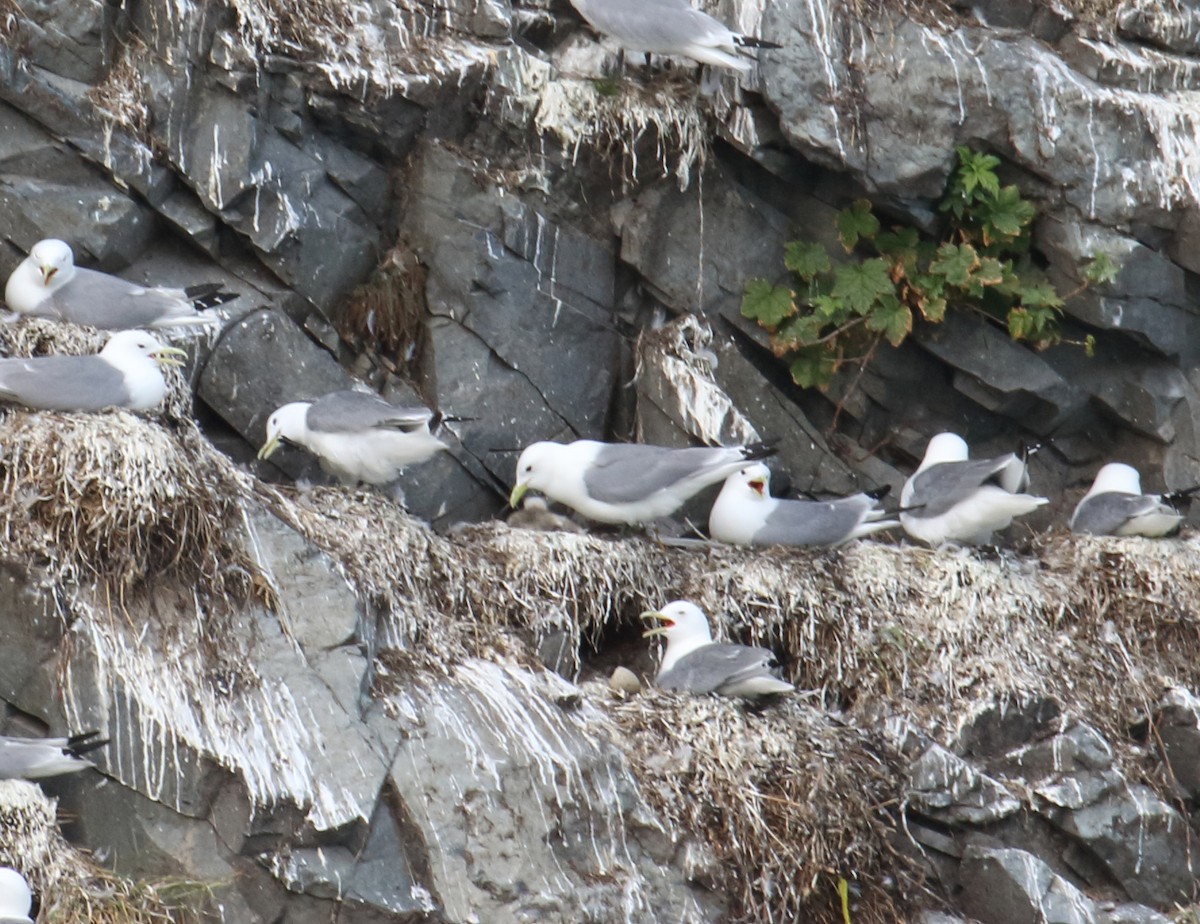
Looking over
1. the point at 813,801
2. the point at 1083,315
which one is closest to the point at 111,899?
the point at 813,801

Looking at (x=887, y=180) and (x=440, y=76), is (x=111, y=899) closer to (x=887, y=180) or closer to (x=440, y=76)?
(x=440, y=76)

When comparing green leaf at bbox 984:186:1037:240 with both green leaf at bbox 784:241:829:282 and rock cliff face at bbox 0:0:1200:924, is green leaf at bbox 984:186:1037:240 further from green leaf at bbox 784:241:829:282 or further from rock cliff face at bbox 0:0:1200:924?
green leaf at bbox 784:241:829:282

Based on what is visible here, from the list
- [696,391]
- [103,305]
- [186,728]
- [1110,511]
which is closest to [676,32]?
[696,391]

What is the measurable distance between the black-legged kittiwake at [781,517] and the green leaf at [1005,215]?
6.48 ft

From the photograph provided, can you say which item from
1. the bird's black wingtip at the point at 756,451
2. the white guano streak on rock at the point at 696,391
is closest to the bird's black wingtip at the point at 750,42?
the white guano streak on rock at the point at 696,391

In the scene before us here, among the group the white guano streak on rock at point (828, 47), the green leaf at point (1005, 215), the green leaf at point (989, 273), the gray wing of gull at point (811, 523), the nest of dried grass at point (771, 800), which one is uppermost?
the white guano streak on rock at point (828, 47)

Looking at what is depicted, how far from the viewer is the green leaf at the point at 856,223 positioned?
10812 millimetres

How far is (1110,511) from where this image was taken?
1045 cm

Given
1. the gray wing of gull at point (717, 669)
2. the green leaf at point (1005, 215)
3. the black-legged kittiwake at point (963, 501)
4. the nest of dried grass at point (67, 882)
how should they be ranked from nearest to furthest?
1. the nest of dried grass at point (67, 882)
2. the gray wing of gull at point (717, 669)
3. the black-legged kittiwake at point (963, 501)
4. the green leaf at point (1005, 215)

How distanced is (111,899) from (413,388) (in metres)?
4.06

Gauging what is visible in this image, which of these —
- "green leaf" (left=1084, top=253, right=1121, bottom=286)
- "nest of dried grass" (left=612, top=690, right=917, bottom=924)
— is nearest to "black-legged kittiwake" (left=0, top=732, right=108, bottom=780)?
"nest of dried grass" (left=612, top=690, right=917, bottom=924)

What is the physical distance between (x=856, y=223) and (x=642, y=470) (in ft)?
8.07

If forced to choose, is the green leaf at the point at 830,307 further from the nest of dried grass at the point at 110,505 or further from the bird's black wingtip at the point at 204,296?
the nest of dried grass at the point at 110,505

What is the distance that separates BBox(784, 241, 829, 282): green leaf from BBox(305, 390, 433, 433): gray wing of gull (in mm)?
2868
